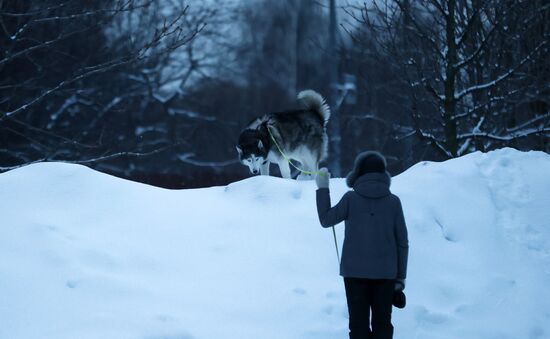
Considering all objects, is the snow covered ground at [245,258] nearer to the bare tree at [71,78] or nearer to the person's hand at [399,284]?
the person's hand at [399,284]

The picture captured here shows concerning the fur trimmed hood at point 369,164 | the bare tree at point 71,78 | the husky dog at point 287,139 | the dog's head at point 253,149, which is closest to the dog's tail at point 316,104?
the husky dog at point 287,139

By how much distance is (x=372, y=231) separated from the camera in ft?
15.8

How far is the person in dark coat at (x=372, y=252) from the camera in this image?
4.77 meters

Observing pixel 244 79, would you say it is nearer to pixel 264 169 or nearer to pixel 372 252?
pixel 264 169

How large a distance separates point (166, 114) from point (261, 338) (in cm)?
1928

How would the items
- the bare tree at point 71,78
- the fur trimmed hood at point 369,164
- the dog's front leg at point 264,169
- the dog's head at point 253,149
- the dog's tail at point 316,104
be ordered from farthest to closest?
1. the bare tree at point 71,78
2. the dog's tail at point 316,104
3. the dog's front leg at point 264,169
4. the dog's head at point 253,149
5. the fur trimmed hood at point 369,164

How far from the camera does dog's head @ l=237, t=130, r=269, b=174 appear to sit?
31.5ft

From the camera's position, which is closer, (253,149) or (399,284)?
(399,284)

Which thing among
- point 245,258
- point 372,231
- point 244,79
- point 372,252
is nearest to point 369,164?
point 372,231

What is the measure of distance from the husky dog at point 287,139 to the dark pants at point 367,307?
4.86 meters

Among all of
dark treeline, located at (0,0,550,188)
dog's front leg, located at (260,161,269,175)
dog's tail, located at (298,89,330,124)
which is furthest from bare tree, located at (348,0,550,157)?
dog's front leg, located at (260,161,269,175)

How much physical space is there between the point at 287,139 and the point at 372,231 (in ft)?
17.6

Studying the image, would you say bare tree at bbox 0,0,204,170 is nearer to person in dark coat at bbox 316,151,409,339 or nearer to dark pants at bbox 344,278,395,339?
person in dark coat at bbox 316,151,409,339

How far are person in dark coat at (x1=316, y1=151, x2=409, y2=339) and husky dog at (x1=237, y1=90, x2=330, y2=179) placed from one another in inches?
185
